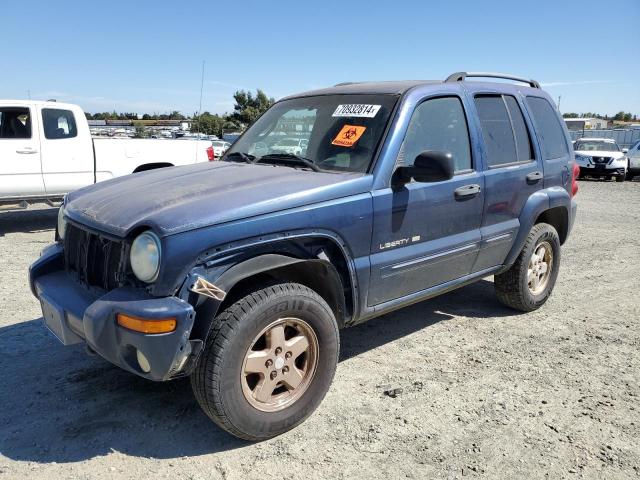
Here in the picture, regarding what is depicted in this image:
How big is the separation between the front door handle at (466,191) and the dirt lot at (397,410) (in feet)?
3.93

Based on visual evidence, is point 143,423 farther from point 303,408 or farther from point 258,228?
point 258,228

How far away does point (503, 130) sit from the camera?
4281 millimetres

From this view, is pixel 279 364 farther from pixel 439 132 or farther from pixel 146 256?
pixel 439 132

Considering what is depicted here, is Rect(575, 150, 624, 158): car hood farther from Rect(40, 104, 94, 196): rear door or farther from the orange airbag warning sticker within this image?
the orange airbag warning sticker

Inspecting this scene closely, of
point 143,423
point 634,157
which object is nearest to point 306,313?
point 143,423

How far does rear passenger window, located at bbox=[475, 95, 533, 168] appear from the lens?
4098 mm

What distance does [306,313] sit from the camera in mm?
2869

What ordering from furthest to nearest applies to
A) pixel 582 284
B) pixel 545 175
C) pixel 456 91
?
pixel 582 284 < pixel 545 175 < pixel 456 91

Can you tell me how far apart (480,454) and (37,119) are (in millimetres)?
8156

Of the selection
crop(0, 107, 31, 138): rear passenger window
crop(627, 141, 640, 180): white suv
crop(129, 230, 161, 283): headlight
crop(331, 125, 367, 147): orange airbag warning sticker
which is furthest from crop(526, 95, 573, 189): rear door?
crop(627, 141, 640, 180): white suv

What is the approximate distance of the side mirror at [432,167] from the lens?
312 cm

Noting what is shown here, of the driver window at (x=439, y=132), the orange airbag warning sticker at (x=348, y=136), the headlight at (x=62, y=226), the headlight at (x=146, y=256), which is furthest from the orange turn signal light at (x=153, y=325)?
the driver window at (x=439, y=132)

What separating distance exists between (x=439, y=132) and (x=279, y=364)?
1.96m

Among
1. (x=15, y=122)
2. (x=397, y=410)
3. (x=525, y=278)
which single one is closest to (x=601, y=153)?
(x=525, y=278)
